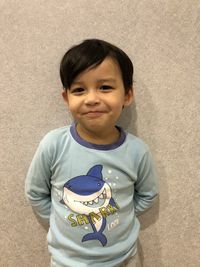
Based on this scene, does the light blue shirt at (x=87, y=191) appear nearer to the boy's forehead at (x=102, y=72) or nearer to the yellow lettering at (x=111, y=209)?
the yellow lettering at (x=111, y=209)

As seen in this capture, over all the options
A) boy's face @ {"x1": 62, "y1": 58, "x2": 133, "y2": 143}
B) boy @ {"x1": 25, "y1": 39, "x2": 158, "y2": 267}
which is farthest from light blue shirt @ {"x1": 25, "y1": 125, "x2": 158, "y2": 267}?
boy's face @ {"x1": 62, "y1": 58, "x2": 133, "y2": 143}

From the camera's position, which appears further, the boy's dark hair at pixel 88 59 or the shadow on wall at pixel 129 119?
the shadow on wall at pixel 129 119

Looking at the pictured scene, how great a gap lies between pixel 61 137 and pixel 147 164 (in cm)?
29

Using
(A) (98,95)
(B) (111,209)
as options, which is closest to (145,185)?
(B) (111,209)

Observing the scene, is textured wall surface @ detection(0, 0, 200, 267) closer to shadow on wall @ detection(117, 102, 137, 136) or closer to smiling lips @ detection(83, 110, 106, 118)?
shadow on wall @ detection(117, 102, 137, 136)

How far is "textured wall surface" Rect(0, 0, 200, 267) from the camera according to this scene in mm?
939

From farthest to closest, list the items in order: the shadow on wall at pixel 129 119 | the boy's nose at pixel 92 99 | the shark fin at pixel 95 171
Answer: the shadow on wall at pixel 129 119 < the shark fin at pixel 95 171 < the boy's nose at pixel 92 99

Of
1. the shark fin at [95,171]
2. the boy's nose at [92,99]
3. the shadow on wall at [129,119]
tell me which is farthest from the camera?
the shadow on wall at [129,119]

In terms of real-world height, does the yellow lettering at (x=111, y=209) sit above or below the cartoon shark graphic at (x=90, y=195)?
below

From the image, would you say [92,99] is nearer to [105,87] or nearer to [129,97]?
[105,87]

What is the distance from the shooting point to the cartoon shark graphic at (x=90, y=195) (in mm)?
893

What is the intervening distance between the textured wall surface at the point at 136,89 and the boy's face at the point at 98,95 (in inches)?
6.6

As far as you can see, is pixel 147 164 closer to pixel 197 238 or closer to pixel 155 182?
pixel 155 182

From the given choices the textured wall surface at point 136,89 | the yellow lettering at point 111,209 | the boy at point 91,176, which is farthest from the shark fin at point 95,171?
the textured wall surface at point 136,89
